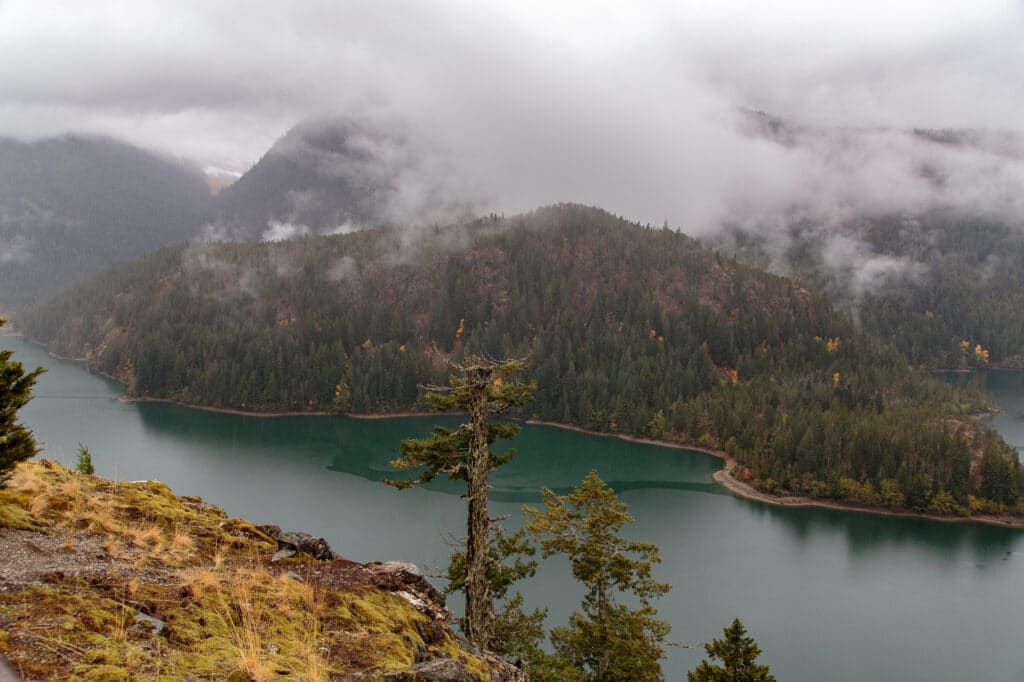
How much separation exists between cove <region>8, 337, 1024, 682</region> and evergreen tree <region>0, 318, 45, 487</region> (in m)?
17.9

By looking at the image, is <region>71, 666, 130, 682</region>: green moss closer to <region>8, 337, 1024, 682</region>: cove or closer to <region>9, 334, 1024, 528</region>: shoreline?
<region>8, 337, 1024, 682</region>: cove

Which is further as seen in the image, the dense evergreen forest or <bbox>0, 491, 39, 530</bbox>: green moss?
the dense evergreen forest

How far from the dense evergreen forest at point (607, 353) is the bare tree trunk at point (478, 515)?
264 ft

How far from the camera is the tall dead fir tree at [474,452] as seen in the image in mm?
16578

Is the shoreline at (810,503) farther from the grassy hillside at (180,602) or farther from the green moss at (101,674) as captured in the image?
the green moss at (101,674)

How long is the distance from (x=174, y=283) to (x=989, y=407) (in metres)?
222

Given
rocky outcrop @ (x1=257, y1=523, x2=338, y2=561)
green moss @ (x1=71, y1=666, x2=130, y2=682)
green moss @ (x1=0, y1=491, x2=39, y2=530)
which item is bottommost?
rocky outcrop @ (x1=257, y1=523, x2=338, y2=561)

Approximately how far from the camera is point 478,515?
17.0 meters

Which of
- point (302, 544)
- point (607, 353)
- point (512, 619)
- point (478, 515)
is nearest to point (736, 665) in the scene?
point (512, 619)

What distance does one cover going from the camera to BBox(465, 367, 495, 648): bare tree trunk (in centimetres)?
1664

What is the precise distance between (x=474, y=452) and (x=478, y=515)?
1784 mm

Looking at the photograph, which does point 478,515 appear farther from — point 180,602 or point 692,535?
point 692,535

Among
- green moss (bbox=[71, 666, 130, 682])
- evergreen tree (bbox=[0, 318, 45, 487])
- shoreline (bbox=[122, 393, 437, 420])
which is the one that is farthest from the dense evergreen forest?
green moss (bbox=[71, 666, 130, 682])

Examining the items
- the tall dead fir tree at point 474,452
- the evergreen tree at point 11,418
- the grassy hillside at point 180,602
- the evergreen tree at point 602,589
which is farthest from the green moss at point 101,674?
the evergreen tree at point 602,589
